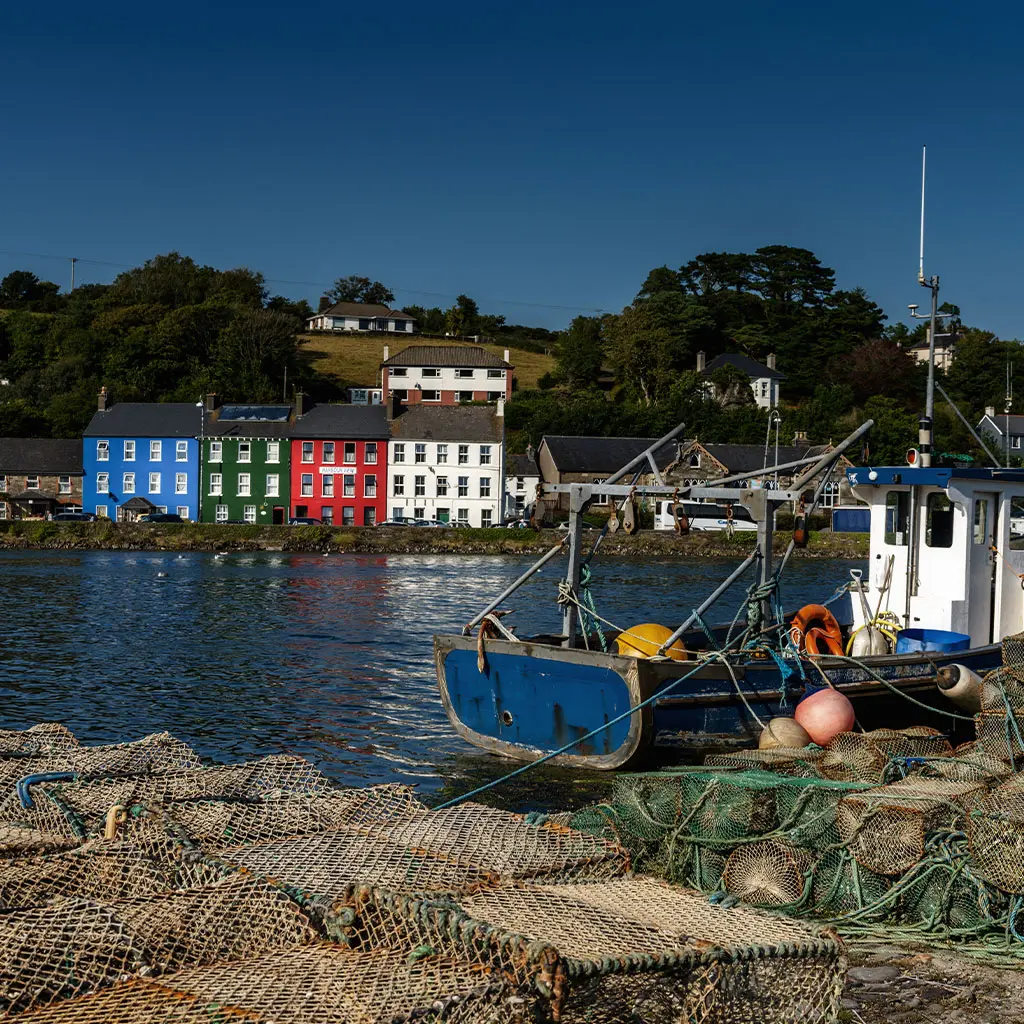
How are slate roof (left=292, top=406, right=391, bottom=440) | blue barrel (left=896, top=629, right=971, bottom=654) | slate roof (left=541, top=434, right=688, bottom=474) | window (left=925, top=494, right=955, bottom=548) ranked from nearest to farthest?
1. blue barrel (left=896, top=629, right=971, bottom=654)
2. window (left=925, top=494, right=955, bottom=548)
3. slate roof (left=292, top=406, right=391, bottom=440)
4. slate roof (left=541, top=434, right=688, bottom=474)

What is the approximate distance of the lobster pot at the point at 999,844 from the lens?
275 inches

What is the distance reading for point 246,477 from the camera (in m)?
66.9

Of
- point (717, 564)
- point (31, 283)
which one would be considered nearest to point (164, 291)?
point (31, 283)

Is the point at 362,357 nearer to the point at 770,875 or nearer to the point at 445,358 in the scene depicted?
the point at 445,358

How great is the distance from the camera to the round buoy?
11.7 metres

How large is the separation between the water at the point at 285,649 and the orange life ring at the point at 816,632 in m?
3.25

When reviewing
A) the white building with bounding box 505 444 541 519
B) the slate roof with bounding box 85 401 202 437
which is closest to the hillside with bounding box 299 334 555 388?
the slate roof with bounding box 85 401 202 437

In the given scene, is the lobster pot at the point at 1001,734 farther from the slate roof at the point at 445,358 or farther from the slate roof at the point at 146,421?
the slate roof at the point at 445,358

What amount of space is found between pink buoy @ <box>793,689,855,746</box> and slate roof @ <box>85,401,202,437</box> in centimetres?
5885

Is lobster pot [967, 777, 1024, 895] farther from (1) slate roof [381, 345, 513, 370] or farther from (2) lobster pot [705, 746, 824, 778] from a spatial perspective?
(1) slate roof [381, 345, 513, 370]

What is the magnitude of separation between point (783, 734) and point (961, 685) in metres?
2.53

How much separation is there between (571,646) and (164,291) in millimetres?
103004

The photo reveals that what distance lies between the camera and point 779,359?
9862 cm

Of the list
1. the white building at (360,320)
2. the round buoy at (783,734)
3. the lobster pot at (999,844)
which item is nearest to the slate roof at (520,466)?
the white building at (360,320)
